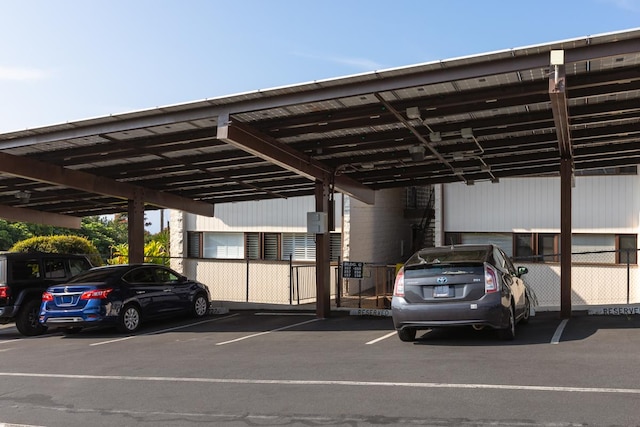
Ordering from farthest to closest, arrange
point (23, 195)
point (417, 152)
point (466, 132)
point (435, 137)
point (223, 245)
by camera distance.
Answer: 1. point (223, 245)
2. point (23, 195)
3. point (417, 152)
4. point (435, 137)
5. point (466, 132)

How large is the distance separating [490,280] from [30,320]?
9902 millimetres

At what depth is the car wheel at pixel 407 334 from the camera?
984cm

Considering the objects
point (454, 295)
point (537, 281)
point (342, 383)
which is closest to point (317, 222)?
point (454, 295)

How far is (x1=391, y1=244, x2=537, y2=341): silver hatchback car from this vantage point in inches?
360

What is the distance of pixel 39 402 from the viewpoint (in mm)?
7016

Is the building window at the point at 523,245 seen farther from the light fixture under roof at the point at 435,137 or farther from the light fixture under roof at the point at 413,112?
the light fixture under roof at the point at 413,112

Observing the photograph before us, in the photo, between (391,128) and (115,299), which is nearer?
(391,128)

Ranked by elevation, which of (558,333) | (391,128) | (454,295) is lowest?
(558,333)

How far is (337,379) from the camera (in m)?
7.42

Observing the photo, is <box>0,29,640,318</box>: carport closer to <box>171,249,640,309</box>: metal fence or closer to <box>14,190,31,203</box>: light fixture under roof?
<box>14,190,31,203</box>: light fixture under roof

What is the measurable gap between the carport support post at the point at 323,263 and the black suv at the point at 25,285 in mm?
5986

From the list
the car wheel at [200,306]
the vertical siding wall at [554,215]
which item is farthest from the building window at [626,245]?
the car wheel at [200,306]

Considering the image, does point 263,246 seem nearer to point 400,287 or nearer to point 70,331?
point 70,331

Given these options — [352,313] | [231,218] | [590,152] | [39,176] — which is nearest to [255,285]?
[231,218]
